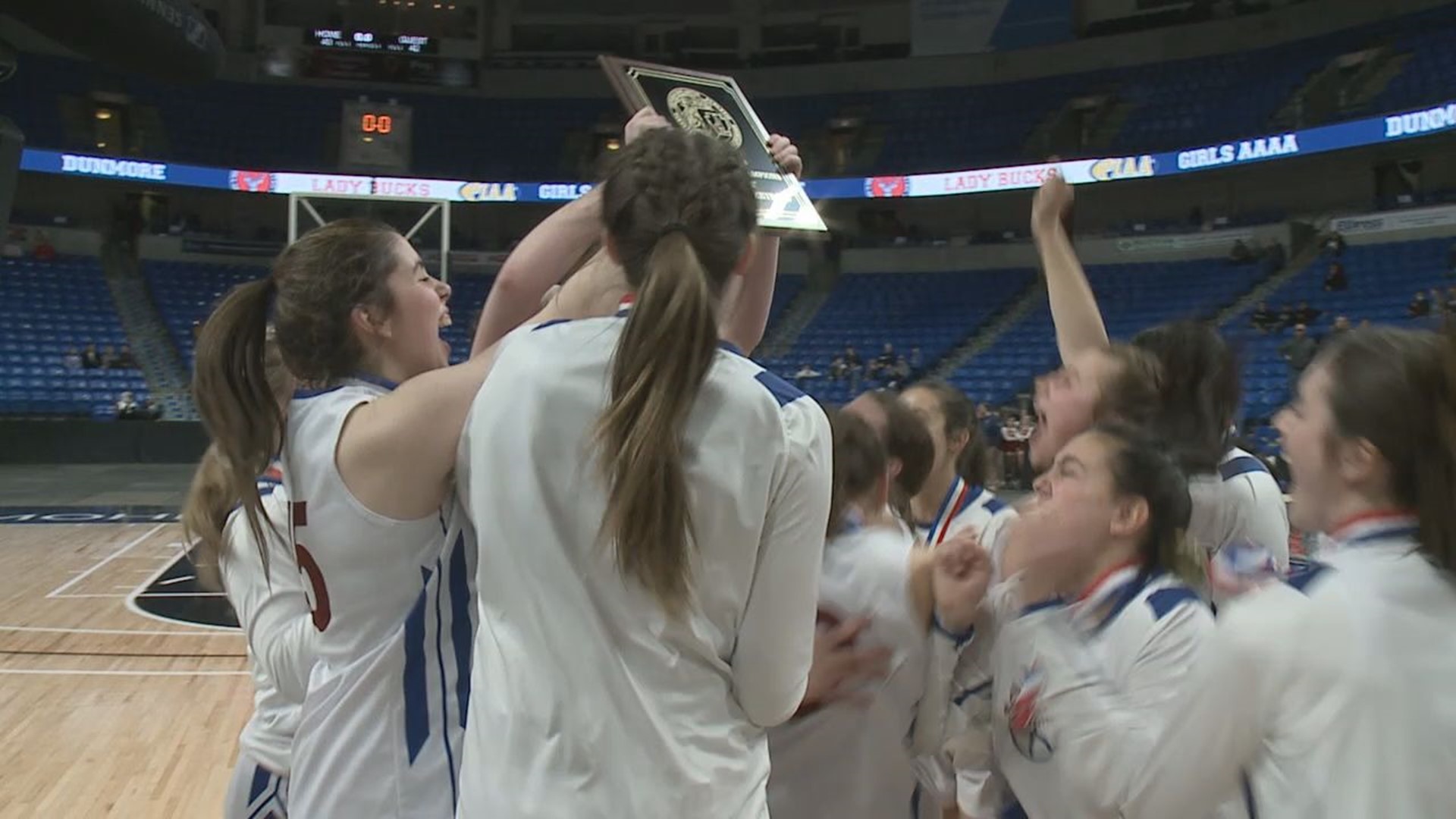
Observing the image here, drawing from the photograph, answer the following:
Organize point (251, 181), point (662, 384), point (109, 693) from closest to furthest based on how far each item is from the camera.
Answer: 1. point (662, 384)
2. point (109, 693)
3. point (251, 181)

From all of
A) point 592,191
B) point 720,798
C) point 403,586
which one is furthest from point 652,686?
point 592,191

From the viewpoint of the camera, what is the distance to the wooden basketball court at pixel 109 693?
12.3 feet

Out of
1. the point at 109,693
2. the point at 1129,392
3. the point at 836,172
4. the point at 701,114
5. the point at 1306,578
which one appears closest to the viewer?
the point at 1306,578

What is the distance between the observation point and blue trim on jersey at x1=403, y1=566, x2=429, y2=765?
1344 mm

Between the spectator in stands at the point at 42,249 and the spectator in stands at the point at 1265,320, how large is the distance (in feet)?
64.7

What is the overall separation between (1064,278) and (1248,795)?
1164 mm

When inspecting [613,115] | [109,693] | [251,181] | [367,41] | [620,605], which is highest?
[367,41]

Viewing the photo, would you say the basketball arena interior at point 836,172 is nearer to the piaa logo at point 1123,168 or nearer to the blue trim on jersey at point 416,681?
the piaa logo at point 1123,168

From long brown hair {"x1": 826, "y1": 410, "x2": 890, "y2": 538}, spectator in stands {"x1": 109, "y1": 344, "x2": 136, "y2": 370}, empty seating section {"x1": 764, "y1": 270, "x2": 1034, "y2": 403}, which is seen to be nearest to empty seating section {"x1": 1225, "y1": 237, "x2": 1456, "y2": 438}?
empty seating section {"x1": 764, "y1": 270, "x2": 1034, "y2": 403}

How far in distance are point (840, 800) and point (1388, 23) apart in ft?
63.2

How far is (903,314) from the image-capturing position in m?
18.8

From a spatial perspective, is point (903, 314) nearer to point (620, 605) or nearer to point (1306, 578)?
point (1306, 578)

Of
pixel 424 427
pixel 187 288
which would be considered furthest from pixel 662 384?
pixel 187 288

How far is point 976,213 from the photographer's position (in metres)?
20.2
